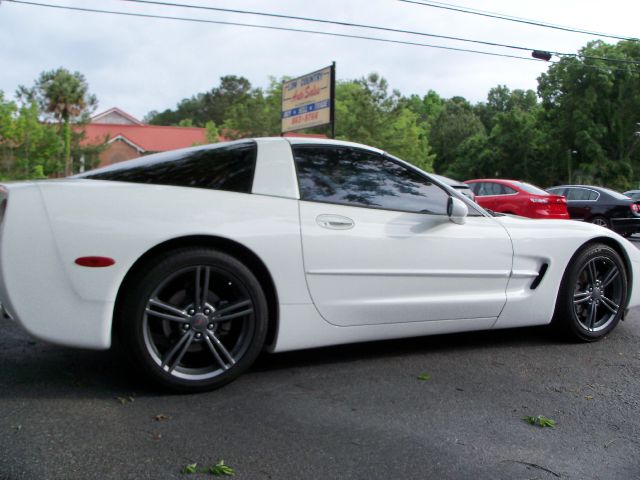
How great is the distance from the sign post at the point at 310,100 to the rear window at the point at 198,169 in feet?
73.5

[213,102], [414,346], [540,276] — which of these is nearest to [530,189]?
[540,276]

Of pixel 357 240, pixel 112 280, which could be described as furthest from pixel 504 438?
pixel 112 280

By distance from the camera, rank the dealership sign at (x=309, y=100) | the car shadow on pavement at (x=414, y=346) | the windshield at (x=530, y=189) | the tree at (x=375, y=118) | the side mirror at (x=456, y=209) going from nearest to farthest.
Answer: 1. the side mirror at (x=456, y=209)
2. the car shadow on pavement at (x=414, y=346)
3. the windshield at (x=530, y=189)
4. the dealership sign at (x=309, y=100)
5. the tree at (x=375, y=118)

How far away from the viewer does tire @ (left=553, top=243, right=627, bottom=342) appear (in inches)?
162

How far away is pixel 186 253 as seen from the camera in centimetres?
292

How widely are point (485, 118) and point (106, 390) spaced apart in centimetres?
10070

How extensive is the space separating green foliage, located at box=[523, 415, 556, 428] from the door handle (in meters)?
1.32

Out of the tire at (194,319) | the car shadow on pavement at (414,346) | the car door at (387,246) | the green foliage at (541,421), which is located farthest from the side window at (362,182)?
the green foliage at (541,421)

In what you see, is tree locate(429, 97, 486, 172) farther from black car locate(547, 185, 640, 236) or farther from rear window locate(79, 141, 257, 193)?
rear window locate(79, 141, 257, 193)

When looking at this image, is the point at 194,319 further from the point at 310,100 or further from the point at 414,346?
the point at 310,100

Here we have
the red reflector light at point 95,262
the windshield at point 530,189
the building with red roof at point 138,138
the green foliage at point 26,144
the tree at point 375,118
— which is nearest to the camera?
the red reflector light at point 95,262

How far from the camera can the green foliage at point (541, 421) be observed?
2.77 metres

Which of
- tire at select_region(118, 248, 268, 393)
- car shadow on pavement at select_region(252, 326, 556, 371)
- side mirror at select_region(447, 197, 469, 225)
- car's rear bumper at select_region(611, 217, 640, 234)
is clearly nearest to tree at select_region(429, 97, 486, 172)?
car's rear bumper at select_region(611, 217, 640, 234)

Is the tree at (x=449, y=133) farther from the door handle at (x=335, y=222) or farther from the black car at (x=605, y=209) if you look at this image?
the door handle at (x=335, y=222)
